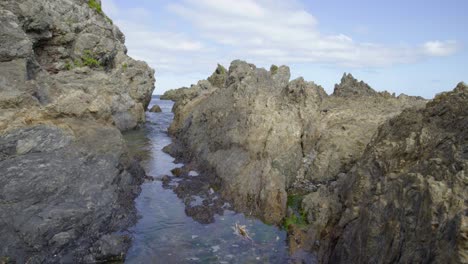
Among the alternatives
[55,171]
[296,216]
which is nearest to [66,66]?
[55,171]

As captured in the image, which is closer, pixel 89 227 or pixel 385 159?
pixel 385 159

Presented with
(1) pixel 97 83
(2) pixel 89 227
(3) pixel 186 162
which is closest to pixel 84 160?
(2) pixel 89 227

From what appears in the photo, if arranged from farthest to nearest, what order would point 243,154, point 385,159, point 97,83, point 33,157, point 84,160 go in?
point 97,83
point 243,154
point 84,160
point 33,157
point 385,159

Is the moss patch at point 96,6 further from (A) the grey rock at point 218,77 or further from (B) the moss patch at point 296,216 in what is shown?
(B) the moss patch at point 296,216

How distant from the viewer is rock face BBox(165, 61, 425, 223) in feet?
69.6

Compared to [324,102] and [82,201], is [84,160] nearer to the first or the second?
[82,201]

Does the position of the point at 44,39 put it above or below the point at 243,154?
above

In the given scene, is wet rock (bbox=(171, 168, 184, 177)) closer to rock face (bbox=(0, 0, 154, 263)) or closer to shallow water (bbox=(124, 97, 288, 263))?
rock face (bbox=(0, 0, 154, 263))

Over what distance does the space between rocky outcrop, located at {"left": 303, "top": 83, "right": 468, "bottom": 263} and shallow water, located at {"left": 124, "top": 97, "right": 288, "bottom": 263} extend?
2233 millimetres

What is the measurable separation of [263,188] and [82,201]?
958 cm

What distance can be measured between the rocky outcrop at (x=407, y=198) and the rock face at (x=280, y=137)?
407cm

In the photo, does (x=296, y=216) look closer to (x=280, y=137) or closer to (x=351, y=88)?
(x=280, y=137)

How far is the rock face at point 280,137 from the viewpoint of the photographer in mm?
21203

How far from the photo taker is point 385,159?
47.3ft
